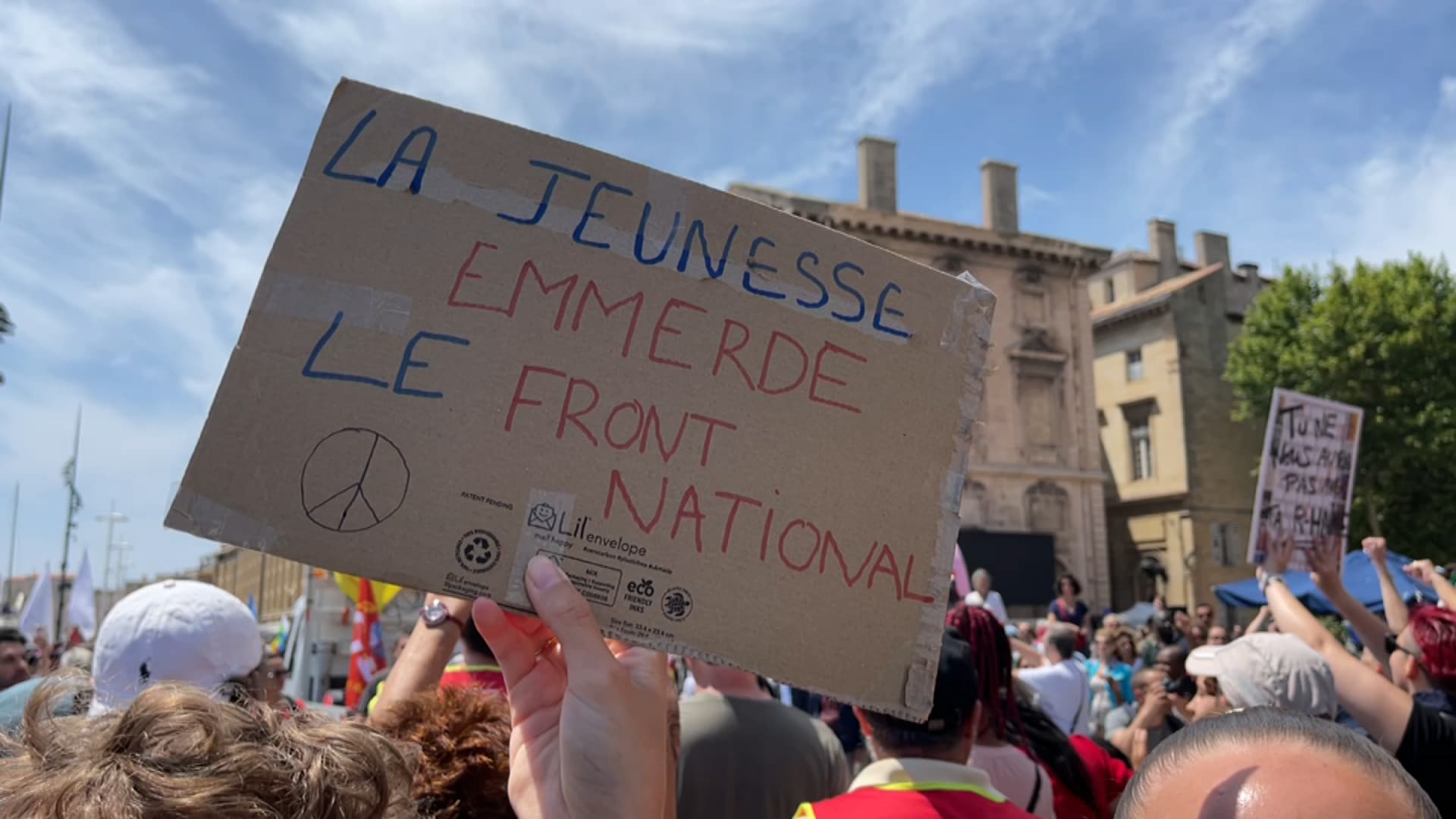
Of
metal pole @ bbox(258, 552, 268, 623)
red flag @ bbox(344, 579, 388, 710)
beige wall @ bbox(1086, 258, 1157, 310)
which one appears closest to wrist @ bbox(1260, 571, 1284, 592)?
red flag @ bbox(344, 579, 388, 710)

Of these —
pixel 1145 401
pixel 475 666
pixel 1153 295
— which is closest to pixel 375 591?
pixel 475 666

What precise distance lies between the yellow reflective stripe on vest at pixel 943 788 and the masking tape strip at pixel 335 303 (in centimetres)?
171

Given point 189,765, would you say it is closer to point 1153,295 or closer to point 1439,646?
point 1439,646

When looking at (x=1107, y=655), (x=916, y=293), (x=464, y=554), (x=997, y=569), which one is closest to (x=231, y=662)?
(x=464, y=554)

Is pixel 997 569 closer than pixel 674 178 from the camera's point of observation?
No

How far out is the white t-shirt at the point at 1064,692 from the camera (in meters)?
5.59

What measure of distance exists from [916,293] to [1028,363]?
1178 inches

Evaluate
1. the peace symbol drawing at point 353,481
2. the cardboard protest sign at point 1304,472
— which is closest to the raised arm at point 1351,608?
the cardboard protest sign at point 1304,472

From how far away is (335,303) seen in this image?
1606 mm

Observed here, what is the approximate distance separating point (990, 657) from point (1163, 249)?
36696 mm

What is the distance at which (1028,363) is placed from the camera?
3058cm

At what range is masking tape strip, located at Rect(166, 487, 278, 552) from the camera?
4.97ft

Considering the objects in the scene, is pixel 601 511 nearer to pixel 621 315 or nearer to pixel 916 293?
pixel 621 315

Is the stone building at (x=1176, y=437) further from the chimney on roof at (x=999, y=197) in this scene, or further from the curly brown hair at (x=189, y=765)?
the curly brown hair at (x=189, y=765)
